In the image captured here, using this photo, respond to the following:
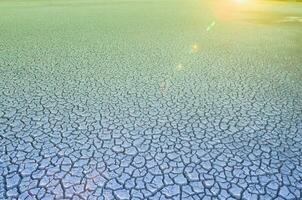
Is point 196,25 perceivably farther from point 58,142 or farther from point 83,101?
point 58,142

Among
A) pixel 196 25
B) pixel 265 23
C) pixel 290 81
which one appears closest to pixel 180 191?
pixel 290 81

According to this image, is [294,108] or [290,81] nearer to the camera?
[294,108]

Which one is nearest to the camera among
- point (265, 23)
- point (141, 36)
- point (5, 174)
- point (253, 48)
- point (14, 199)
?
point (14, 199)

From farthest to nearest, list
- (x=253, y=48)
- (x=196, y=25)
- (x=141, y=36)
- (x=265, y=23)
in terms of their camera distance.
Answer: (x=265, y=23)
(x=196, y=25)
(x=141, y=36)
(x=253, y=48)

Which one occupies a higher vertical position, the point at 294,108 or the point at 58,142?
the point at 58,142

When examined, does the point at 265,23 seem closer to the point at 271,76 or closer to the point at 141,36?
the point at 141,36

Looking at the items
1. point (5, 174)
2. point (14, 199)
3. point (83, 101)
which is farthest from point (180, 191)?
→ point (83, 101)
